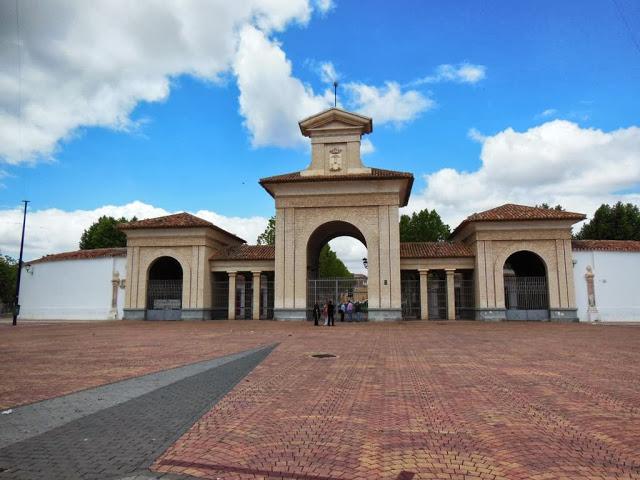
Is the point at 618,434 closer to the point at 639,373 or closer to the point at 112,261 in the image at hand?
the point at 639,373

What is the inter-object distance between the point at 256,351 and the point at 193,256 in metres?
22.3

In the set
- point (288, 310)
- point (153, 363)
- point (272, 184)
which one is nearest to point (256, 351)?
point (153, 363)

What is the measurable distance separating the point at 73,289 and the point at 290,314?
17517mm

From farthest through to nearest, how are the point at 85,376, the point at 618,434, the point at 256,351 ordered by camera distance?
the point at 256,351
the point at 85,376
the point at 618,434

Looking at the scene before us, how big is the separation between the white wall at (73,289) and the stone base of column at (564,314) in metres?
30.1

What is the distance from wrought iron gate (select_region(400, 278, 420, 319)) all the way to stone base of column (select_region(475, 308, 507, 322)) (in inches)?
183

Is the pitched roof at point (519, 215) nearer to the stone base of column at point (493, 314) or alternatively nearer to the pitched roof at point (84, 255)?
the stone base of column at point (493, 314)

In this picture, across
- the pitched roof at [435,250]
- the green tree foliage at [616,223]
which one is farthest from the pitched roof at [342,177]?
the green tree foliage at [616,223]

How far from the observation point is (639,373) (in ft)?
34.2

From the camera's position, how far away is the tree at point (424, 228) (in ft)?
211

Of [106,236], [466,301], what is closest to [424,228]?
[466,301]

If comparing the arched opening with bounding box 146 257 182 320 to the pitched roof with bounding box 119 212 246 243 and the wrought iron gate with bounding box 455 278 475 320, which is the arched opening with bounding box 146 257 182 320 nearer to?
the pitched roof with bounding box 119 212 246 243

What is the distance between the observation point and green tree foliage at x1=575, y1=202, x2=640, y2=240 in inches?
2032

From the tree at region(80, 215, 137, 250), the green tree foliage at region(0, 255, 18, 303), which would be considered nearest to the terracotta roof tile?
the tree at region(80, 215, 137, 250)
